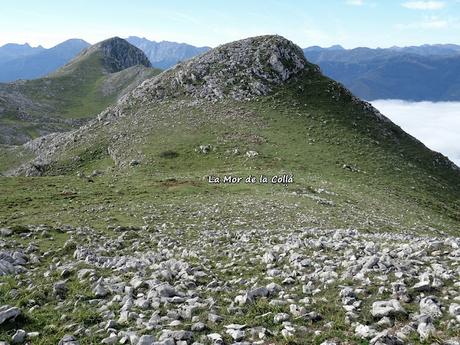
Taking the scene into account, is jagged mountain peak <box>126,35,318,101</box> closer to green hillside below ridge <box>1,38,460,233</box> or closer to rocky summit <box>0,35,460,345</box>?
rocky summit <box>0,35,460,345</box>

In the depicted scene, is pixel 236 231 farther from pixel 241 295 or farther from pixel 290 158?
pixel 290 158

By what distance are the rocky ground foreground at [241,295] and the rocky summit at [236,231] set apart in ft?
0.20

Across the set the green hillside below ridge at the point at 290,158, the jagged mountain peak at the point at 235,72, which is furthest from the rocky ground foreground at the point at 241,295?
the jagged mountain peak at the point at 235,72

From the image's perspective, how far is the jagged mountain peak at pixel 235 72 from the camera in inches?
3573

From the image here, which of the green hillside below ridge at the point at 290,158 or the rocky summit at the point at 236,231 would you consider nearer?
the rocky summit at the point at 236,231

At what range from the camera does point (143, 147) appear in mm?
71875

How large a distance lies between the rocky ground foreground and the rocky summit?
0.06 meters

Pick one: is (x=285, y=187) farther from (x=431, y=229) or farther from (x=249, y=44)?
(x=249, y=44)

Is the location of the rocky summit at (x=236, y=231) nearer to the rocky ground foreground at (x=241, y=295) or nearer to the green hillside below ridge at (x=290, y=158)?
the rocky ground foreground at (x=241, y=295)

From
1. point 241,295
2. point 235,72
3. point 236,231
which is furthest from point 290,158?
point 241,295

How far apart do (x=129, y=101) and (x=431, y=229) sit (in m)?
74.1

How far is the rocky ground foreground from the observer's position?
391 inches

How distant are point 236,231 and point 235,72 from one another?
75.5m

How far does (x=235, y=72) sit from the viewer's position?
3745 inches
